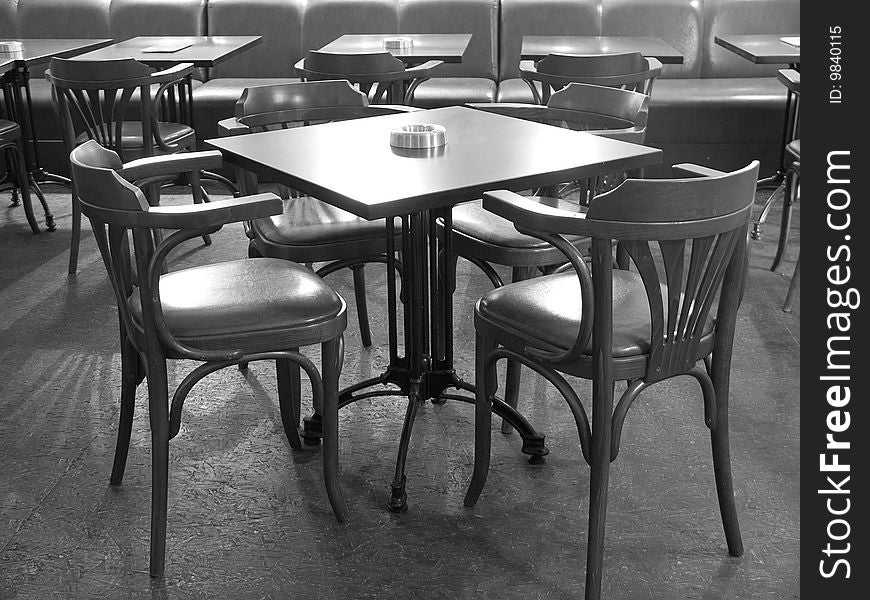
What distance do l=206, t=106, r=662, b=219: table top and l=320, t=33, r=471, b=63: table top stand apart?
177 centimetres

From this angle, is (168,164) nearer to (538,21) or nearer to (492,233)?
(492,233)

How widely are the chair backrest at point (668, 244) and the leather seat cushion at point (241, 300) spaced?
447 millimetres

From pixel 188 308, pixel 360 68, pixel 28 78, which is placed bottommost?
pixel 188 308

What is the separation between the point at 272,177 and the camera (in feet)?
7.20

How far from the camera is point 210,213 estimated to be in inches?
75.8

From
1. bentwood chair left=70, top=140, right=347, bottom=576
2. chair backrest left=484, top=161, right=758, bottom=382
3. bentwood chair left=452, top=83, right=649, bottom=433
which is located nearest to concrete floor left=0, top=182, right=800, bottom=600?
bentwood chair left=70, top=140, right=347, bottom=576

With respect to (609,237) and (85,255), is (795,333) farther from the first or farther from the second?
(85,255)

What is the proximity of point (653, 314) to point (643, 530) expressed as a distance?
0.61 metres

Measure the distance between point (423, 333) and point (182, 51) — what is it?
8.97 feet

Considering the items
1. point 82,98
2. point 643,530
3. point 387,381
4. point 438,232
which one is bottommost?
point 643,530

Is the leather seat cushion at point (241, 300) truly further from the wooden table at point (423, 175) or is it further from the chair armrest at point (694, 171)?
the chair armrest at point (694, 171)

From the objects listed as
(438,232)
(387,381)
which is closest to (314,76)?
(438,232)

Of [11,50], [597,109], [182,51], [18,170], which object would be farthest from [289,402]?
[11,50]

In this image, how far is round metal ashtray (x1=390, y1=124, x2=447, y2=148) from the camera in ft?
7.74
